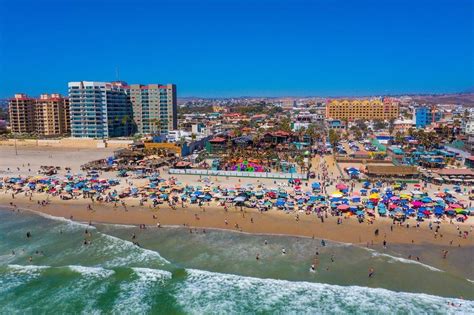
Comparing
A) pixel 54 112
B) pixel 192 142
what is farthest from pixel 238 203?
pixel 54 112

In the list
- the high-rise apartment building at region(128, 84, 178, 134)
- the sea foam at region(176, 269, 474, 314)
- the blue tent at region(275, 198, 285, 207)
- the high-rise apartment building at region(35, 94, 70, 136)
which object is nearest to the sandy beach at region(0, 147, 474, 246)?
the blue tent at region(275, 198, 285, 207)

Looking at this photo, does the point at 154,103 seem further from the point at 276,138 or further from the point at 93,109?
the point at 276,138

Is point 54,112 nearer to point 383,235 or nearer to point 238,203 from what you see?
point 238,203

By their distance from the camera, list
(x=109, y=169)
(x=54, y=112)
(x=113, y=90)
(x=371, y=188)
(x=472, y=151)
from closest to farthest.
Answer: (x=371, y=188), (x=109, y=169), (x=472, y=151), (x=113, y=90), (x=54, y=112)

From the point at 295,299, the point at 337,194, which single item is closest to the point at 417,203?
the point at 337,194

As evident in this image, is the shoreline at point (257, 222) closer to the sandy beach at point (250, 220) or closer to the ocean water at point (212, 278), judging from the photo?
the sandy beach at point (250, 220)

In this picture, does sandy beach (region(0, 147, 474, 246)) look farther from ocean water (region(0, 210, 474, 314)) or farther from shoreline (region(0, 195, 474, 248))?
ocean water (region(0, 210, 474, 314))

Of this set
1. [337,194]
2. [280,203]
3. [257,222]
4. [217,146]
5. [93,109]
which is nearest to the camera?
[257,222]
